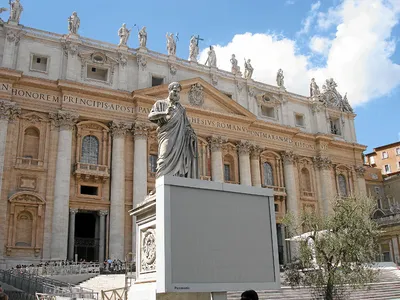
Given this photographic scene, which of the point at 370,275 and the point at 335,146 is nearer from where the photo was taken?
the point at 370,275

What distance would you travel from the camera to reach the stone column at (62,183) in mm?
26844

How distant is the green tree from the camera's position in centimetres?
1761

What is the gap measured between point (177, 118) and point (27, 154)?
22249mm

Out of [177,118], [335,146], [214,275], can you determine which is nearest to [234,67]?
[335,146]

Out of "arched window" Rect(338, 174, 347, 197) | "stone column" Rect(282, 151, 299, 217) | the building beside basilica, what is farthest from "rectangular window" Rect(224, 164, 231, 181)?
"arched window" Rect(338, 174, 347, 197)

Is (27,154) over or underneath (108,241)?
over

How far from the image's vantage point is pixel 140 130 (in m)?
31.4

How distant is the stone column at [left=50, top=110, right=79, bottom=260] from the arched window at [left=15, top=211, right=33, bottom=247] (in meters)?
1.40

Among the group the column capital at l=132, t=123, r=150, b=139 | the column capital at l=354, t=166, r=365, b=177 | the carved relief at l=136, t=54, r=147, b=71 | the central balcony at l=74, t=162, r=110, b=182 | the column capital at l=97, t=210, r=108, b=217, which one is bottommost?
the column capital at l=97, t=210, r=108, b=217

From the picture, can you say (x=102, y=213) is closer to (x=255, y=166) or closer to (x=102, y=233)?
(x=102, y=233)

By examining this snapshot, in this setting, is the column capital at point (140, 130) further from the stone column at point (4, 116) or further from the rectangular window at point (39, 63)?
the stone column at point (4, 116)

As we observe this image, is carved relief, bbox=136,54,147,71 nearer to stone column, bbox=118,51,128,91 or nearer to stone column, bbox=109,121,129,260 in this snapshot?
stone column, bbox=118,51,128,91

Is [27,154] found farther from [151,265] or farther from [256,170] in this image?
[151,265]

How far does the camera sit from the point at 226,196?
7383 mm
